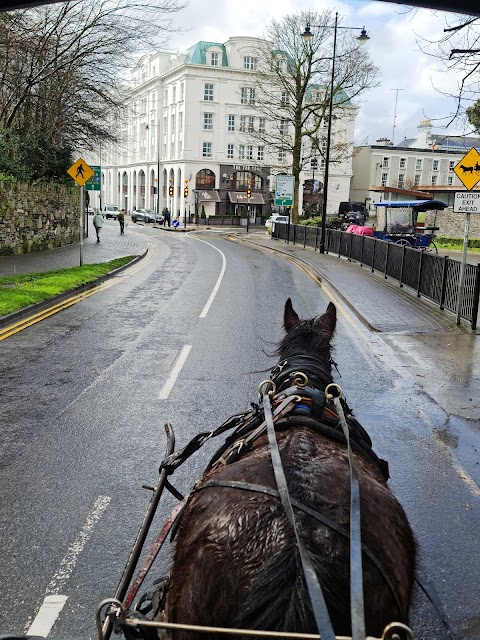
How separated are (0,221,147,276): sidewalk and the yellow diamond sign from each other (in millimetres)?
13538

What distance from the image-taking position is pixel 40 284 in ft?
57.4

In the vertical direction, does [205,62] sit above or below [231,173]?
above

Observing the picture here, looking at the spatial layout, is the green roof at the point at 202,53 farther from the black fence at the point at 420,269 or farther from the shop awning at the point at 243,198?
the black fence at the point at 420,269

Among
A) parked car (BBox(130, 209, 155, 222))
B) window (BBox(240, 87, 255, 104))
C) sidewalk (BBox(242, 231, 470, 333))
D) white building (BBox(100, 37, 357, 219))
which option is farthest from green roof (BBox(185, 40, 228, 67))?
sidewalk (BBox(242, 231, 470, 333))

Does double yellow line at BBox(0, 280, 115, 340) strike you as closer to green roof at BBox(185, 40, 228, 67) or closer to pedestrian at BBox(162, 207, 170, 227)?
pedestrian at BBox(162, 207, 170, 227)

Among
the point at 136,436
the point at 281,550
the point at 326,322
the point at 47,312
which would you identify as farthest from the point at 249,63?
the point at 281,550

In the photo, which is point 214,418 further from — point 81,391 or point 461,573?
point 461,573

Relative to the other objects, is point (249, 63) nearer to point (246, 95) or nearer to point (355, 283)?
point (246, 95)

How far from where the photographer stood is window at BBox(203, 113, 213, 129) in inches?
2876

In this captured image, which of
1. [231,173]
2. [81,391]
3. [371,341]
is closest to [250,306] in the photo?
[371,341]

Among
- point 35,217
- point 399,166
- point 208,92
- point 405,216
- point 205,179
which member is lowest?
point 35,217

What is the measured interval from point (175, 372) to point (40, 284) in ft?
30.5

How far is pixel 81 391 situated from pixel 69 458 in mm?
2336

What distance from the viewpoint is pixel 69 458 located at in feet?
20.6
